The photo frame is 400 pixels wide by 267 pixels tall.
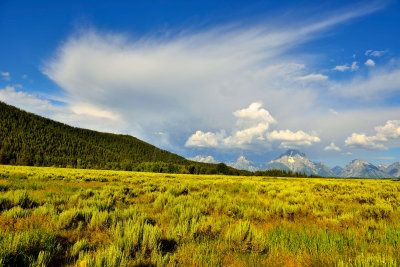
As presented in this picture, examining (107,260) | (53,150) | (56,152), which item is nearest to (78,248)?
(107,260)

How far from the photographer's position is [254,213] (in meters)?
6.77

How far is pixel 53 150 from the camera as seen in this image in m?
135

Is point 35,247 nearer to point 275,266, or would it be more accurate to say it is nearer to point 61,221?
point 61,221

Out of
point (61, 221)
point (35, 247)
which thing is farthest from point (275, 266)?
point (61, 221)

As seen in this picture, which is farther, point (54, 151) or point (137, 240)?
point (54, 151)

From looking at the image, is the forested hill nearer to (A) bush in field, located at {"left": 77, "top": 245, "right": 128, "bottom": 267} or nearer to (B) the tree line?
(B) the tree line

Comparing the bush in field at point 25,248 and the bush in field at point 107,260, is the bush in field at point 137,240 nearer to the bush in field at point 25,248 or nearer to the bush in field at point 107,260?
the bush in field at point 107,260

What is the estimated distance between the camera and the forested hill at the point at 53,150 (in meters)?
110

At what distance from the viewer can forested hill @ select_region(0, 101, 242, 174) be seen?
110062 mm

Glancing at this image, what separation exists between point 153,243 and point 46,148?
171975mm

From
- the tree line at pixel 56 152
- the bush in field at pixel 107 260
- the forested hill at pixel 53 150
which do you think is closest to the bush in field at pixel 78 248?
the bush in field at pixel 107 260

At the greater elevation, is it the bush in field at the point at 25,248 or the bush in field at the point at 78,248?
the bush in field at the point at 25,248

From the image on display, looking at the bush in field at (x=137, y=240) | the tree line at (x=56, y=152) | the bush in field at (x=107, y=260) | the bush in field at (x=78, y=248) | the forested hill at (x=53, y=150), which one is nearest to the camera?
the bush in field at (x=107, y=260)

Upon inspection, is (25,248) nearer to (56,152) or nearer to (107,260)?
(107,260)
